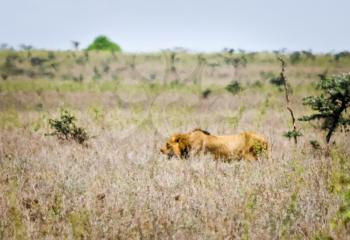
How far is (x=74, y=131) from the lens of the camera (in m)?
10.5

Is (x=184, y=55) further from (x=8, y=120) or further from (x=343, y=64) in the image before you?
(x=8, y=120)

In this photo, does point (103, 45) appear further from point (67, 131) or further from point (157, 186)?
point (157, 186)

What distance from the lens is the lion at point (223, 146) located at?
8.18m

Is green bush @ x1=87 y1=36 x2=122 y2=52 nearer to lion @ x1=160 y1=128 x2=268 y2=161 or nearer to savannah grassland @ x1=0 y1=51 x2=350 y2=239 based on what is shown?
savannah grassland @ x1=0 y1=51 x2=350 y2=239

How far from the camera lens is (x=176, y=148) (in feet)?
28.0

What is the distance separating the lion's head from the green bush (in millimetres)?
57019

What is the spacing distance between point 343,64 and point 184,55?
16729 millimetres

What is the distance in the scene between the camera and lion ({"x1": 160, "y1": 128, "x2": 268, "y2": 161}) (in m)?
8.18

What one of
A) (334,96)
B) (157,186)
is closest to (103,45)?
(334,96)

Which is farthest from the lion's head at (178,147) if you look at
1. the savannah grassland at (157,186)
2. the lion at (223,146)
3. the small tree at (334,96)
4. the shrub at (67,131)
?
the shrub at (67,131)

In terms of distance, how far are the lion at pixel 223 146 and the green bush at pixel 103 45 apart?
57.3 meters

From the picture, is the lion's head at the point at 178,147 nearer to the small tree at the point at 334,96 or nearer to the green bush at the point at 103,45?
the small tree at the point at 334,96

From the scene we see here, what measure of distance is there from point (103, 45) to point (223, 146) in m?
59.3

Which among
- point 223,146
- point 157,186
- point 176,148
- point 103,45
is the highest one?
point 103,45
